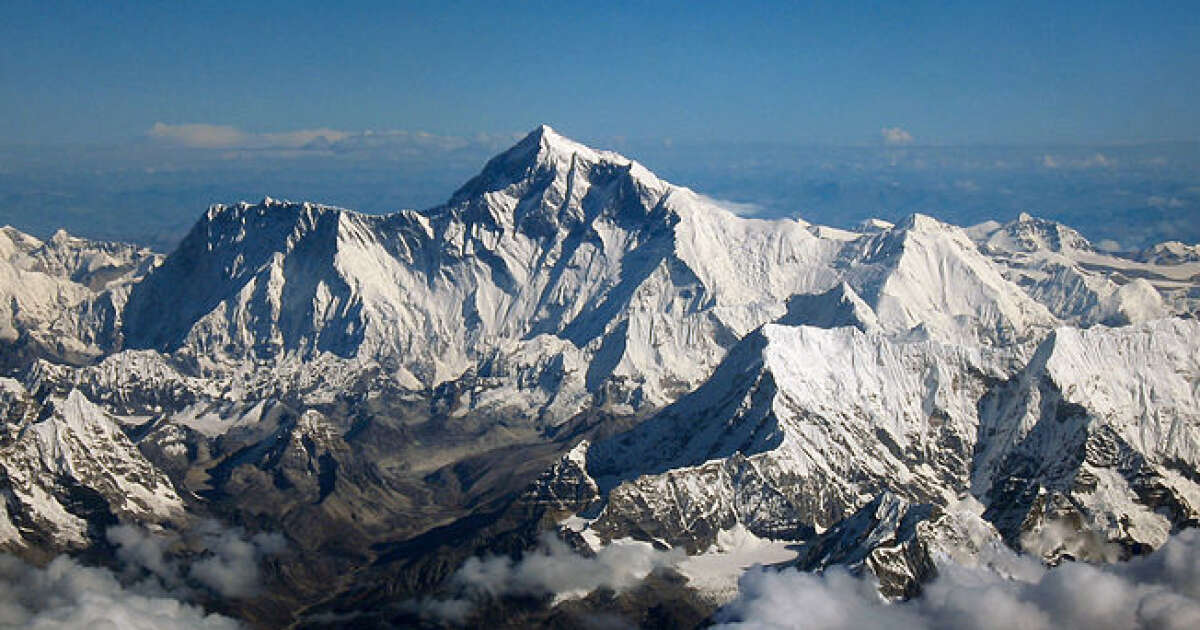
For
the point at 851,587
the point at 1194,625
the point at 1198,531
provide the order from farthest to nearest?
the point at 851,587 → the point at 1198,531 → the point at 1194,625

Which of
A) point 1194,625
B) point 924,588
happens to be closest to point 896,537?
point 924,588

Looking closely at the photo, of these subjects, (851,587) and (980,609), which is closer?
(980,609)

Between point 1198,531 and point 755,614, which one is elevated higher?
point 1198,531

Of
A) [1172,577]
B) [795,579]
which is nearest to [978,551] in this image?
[795,579]

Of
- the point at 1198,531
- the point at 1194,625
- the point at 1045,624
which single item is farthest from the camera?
the point at 1198,531

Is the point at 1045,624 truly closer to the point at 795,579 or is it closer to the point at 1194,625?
the point at 1194,625

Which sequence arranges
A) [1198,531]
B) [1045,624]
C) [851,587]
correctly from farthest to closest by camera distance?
1. [851,587]
2. [1198,531]
3. [1045,624]

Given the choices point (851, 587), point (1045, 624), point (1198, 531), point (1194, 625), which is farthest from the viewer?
point (851, 587)

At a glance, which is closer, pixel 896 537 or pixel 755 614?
pixel 755 614

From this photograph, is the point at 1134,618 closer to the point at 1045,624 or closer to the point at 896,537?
the point at 1045,624
